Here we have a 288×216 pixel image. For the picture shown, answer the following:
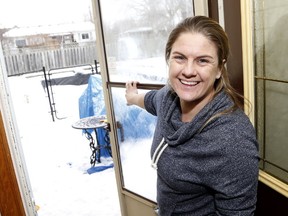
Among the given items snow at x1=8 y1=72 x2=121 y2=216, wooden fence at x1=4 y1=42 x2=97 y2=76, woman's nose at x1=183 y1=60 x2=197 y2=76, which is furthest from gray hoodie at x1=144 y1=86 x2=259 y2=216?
wooden fence at x1=4 y1=42 x2=97 y2=76

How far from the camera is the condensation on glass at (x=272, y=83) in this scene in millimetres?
896

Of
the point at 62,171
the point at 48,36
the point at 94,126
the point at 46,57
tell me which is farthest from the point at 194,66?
the point at 46,57

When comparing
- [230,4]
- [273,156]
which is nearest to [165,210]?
[273,156]

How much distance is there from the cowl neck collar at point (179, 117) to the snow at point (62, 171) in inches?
73.8

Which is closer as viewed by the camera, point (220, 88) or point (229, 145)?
point (229, 145)

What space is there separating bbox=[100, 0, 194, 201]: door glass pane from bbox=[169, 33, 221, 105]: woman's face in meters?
0.40

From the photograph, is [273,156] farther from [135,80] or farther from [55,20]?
[55,20]

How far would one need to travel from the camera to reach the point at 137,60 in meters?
1.60

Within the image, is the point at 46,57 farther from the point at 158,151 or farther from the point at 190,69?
the point at 190,69

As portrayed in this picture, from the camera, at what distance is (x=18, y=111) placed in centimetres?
720

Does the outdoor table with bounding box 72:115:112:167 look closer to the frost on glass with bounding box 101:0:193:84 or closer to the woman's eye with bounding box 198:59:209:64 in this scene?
the frost on glass with bounding box 101:0:193:84

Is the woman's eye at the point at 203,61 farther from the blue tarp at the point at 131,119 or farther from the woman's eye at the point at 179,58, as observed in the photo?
the blue tarp at the point at 131,119

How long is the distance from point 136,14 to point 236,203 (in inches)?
42.8

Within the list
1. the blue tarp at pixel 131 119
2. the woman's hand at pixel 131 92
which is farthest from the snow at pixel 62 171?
the woman's hand at pixel 131 92
